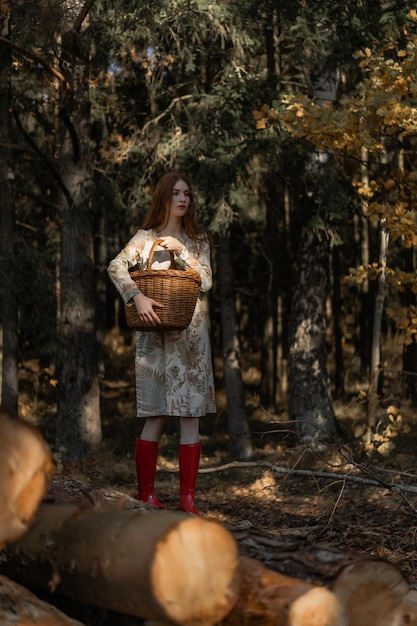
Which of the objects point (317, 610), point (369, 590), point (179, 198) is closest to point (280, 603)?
point (317, 610)

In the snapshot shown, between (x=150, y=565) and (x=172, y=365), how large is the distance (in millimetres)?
2495

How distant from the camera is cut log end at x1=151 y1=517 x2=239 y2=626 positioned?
9.84ft

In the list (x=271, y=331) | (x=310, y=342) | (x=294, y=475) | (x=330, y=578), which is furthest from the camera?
(x=271, y=331)

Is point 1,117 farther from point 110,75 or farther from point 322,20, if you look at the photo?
point 322,20

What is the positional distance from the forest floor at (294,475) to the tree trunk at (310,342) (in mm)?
465

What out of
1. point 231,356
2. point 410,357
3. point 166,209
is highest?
point 166,209

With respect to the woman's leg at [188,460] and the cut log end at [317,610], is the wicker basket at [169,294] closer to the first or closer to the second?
the woman's leg at [188,460]

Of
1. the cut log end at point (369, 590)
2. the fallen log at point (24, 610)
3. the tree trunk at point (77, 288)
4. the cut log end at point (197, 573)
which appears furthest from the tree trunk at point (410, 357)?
the cut log end at point (197, 573)

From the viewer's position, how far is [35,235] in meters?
14.8

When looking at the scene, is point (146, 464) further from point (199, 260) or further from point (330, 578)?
point (330, 578)

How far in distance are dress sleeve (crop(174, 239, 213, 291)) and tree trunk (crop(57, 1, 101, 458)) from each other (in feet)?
19.2

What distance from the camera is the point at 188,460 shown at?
5.43 metres

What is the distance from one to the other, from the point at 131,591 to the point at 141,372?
8.16ft

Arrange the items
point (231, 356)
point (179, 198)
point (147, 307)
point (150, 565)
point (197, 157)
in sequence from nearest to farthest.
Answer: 1. point (150, 565)
2. point (147, 307)
3. point (179, 198)
4. point (197, 157)
5. point (231, 356)
